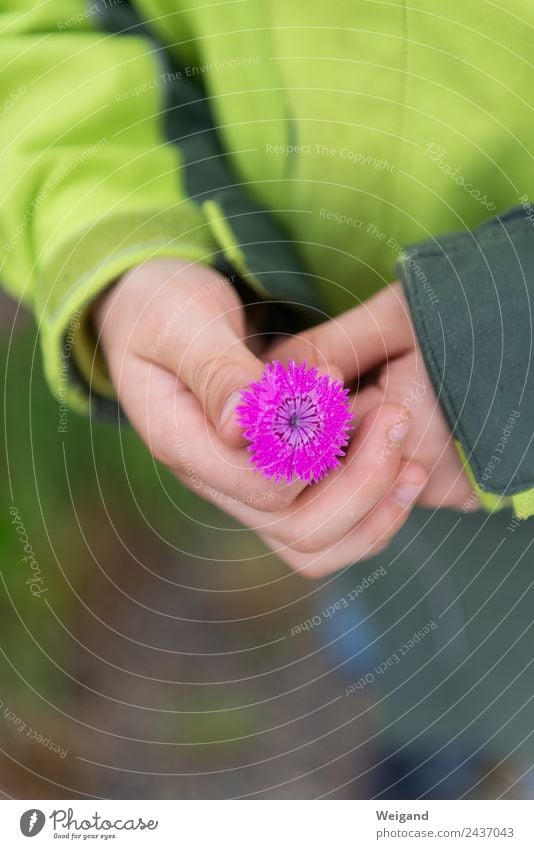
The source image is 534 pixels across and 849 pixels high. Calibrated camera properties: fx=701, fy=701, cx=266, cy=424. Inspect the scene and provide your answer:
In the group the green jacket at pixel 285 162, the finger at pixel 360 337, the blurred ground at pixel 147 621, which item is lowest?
the blurred ground at pixel 147 621

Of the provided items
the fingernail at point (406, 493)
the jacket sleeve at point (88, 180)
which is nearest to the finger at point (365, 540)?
the fingernail at point (406, 493)

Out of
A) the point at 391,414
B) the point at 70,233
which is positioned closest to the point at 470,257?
the point at 391,414

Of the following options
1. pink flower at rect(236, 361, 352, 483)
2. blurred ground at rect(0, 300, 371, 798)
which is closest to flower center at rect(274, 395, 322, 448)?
pink flower at rect(236, 361, 352, 483)

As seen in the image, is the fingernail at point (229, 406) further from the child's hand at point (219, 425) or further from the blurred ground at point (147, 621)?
the blurred ground at point (147, 621)

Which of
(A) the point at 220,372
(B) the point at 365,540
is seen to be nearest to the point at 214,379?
(A) the point at 220,372

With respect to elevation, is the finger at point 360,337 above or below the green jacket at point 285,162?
below
